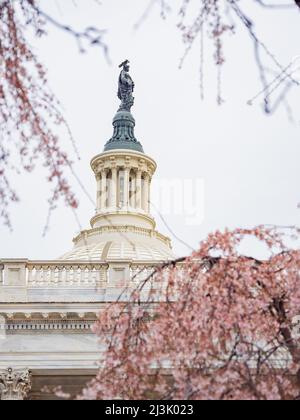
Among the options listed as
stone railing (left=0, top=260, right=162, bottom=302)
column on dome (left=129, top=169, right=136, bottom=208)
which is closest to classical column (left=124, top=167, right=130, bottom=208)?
column on dome (left=129, top=169, right=136, bottom=208)

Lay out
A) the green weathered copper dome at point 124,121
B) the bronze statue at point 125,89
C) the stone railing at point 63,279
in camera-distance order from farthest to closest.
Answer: the green weathered copper dome at point 124,121 → the bronze statue at point 125,89 → the stone railing at point 63,279

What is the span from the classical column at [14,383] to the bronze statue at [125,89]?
90.1 ft

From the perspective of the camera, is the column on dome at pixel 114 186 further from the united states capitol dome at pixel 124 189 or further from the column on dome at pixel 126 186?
the column on dome at pixel 126 186

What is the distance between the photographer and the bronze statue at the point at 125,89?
178 feet

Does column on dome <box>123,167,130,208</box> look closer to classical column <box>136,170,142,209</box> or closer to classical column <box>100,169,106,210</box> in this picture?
classical column <box>136,170,142,209</box>

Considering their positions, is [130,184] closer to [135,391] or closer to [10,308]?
[10,308]

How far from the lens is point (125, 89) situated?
56.1 meters

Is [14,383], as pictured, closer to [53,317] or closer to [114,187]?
[53,317]

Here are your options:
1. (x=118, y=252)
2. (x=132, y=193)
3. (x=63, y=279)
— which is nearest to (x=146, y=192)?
(x=132, y=193)

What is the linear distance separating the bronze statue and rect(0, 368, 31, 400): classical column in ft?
90.1

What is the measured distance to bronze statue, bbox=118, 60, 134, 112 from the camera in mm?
54375

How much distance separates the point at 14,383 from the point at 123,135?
30.0 metres

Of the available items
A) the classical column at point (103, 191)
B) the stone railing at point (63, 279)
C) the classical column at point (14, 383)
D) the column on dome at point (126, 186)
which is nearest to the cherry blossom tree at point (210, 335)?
the classical column at point (14, 383)
